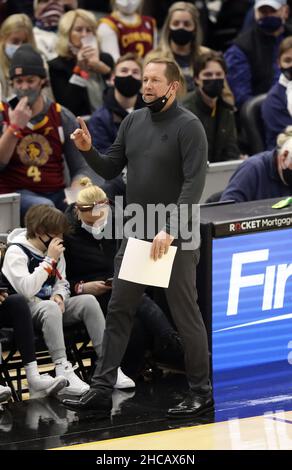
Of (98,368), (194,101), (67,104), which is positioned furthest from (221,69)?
(98,368)

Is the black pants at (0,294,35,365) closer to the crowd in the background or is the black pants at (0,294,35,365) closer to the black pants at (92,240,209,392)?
the crowd in the background

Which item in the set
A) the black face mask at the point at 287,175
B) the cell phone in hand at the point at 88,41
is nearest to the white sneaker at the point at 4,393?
the black face mask at the point at 287,175

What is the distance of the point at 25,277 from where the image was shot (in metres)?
7.16

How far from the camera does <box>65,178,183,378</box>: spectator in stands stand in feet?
24.9

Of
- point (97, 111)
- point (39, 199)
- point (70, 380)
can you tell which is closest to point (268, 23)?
point (97, 111)

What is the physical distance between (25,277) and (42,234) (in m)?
0.33

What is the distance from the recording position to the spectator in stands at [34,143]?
8.59m

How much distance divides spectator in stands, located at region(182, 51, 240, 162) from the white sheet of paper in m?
3.28

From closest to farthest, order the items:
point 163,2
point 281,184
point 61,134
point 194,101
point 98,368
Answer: point 98,368
point 281,184
point 61,134
point 194,101
point 163,2

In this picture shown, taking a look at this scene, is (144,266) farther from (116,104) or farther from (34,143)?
(116,104)

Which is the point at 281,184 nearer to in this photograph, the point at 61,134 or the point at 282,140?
the point at 282,140

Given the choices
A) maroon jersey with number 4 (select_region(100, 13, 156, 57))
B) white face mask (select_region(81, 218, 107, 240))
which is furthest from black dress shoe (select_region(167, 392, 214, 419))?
maroon jersey with number 4 (select_region(100, 13, 156, 57))

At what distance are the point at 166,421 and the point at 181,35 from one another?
4.73 metres

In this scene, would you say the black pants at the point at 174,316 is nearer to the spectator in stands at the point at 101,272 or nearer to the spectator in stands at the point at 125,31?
the spectator in stands at the point at 101,272
